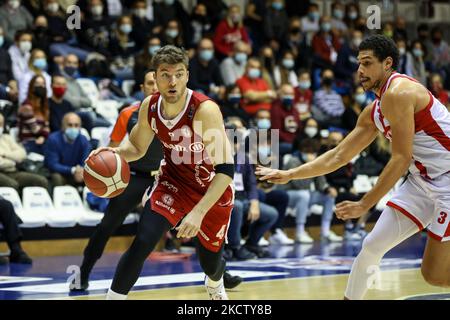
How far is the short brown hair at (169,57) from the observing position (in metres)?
5.37

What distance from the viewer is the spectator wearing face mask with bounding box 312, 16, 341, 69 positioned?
16.1 meters

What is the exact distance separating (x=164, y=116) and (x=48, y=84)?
22.2ft

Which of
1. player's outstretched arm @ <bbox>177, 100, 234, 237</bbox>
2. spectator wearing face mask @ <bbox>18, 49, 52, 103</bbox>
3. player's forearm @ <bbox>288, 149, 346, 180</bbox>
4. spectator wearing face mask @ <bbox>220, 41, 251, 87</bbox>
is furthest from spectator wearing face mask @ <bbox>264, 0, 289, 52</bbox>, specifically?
player's outstretched arm @ <bbox>177, 100, 234, 237</bbox>

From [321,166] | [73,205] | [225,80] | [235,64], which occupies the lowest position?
[73,205]

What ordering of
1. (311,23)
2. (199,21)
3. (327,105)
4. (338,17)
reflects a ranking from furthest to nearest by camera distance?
1. (338,17)
2. (311,23)
3. (199,21)
4. (327,105)

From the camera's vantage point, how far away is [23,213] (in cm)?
1021

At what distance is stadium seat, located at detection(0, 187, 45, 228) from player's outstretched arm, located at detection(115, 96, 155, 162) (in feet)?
15.3

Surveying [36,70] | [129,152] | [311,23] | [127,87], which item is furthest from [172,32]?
[129,152]

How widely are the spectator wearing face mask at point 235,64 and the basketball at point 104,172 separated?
8.37m

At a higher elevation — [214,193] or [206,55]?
[206,55]

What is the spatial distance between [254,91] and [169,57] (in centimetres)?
835

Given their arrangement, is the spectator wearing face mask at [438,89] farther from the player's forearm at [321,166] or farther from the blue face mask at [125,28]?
the player's forearm at [321,166]

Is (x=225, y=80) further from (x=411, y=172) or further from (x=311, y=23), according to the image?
(x=411, y=172)
